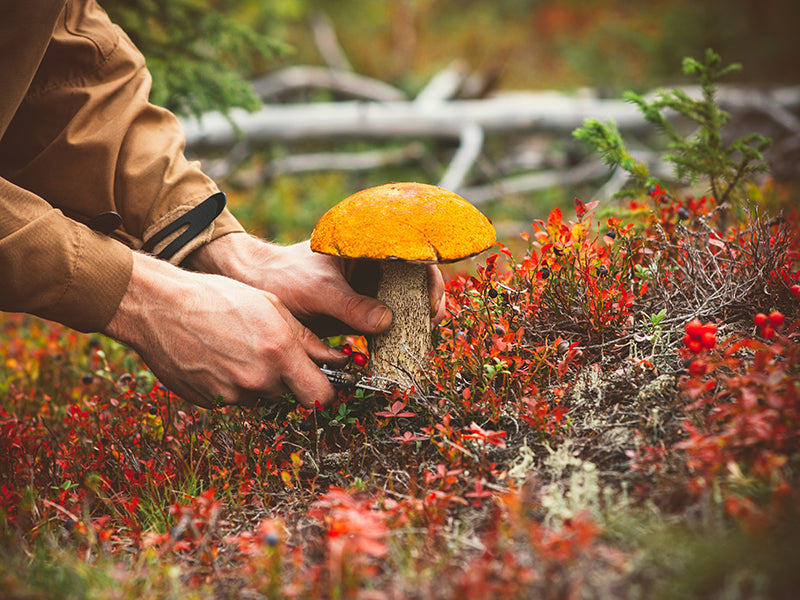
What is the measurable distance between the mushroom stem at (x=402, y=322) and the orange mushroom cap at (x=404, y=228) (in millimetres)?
285

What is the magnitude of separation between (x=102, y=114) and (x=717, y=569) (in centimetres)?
294

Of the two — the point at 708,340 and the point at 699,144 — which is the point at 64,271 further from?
the point at 699,144

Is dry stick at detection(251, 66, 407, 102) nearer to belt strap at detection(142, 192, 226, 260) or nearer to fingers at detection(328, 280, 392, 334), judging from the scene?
belt strap at detection(142, 192, 226, 260)

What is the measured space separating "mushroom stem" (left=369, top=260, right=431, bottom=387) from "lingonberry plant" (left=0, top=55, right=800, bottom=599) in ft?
0.37

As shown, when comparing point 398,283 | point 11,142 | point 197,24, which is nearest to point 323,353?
point 398,283

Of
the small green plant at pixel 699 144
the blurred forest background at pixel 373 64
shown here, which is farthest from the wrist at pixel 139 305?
the blurred forest background at pixel 373 64

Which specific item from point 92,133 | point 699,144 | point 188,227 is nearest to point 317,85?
point 92,133

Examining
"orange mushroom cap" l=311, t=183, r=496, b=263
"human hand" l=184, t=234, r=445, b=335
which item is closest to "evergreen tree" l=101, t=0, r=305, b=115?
"human hand" l=184, t=234, r=445, b=335

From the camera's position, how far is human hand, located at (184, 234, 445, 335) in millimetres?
2250

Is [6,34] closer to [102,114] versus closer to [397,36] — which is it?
[102,114]

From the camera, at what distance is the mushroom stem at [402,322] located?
2.22m

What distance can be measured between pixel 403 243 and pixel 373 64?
13.6m

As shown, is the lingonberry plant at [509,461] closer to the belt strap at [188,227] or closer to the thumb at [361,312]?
the thumb at [361,312]

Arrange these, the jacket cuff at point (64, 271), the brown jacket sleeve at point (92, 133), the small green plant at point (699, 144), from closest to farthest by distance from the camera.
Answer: the jacket cuff at point (64, 271), the brown jacket sleeve at point (92, 133), the small green plant at point (699, 144)
